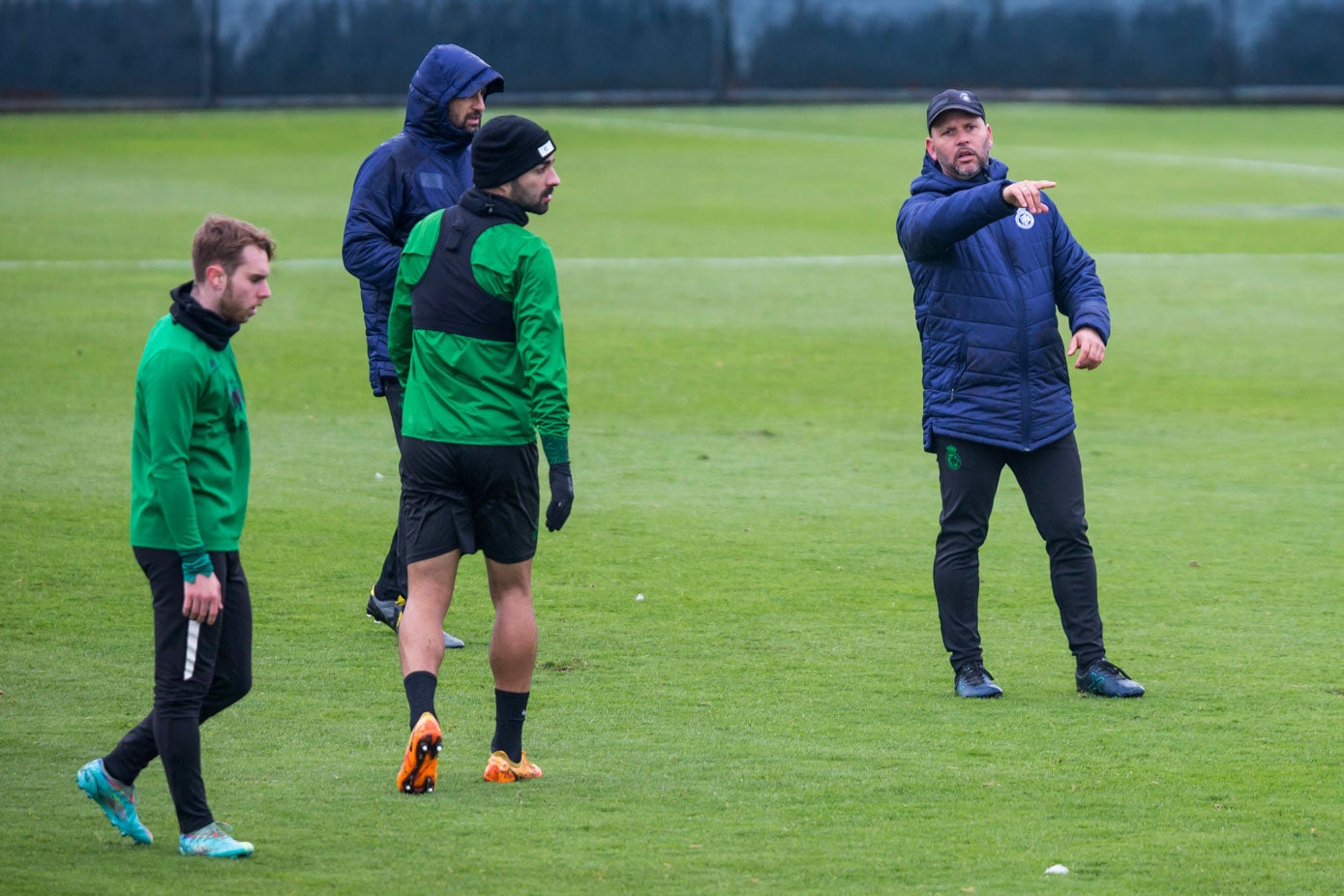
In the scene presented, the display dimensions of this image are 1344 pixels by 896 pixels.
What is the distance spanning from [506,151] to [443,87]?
175cm

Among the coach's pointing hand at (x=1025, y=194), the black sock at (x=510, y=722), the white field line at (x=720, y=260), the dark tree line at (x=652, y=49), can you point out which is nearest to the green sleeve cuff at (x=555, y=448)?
the black sock at (x=510, y=722)

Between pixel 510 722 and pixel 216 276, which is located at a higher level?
pixel 216 276

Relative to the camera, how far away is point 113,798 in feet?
17.3

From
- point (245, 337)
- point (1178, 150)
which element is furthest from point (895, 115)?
point (245, 337)

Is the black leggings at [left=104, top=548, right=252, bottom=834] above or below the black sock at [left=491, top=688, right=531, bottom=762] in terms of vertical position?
above

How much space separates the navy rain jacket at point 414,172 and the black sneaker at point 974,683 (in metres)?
2.43

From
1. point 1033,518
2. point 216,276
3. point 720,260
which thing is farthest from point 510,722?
point 720,260

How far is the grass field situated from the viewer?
17.6 ft

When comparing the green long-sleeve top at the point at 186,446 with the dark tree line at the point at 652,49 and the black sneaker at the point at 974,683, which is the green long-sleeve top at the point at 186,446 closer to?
the black sneaker at the point at 974,683

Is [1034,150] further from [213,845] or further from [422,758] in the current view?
[213,845]

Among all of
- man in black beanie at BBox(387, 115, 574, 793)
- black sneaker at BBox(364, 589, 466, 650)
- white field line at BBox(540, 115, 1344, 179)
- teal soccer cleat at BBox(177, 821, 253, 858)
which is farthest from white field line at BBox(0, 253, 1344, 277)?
teal soccer cleat at BBox(177, 821, 253, 858)

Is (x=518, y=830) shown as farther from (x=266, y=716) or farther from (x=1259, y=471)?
(x=1259, y=471)

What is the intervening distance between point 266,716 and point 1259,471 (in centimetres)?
689

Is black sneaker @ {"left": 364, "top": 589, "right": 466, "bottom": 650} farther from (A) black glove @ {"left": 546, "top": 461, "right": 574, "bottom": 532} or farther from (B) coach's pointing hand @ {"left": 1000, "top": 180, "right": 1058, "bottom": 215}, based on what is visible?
(B) coach's pointing hand @ {"left": 1000, "top": 180, "right": 1058, "bottom": 215}
